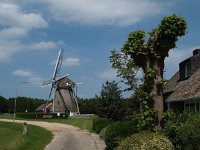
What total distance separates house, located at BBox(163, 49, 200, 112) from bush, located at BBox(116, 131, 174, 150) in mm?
10773

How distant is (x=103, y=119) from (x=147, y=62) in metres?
25.9

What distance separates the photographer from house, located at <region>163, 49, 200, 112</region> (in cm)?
3104

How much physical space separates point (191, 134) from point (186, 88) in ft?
54.8

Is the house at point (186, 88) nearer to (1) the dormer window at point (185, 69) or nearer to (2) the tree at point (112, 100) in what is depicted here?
(1) the dormer window at point (185, 69)

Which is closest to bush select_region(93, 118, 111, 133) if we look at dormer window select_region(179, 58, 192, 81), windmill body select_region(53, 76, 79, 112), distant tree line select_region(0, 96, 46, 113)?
dormer window select_region(179, 58, 192, 81)

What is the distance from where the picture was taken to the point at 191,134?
673 inches

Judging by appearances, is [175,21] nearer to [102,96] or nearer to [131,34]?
[131,34]

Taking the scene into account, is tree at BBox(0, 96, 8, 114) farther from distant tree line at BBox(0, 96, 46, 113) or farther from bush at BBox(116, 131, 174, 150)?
bush at BBox(116, 131, 174, 150)

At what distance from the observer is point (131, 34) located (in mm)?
20516

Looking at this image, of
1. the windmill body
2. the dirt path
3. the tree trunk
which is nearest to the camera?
the tree trunk

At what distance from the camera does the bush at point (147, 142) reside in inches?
704

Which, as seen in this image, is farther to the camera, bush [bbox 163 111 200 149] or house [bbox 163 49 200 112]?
house [bbox 163 49 200 112]

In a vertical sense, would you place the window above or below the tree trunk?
above

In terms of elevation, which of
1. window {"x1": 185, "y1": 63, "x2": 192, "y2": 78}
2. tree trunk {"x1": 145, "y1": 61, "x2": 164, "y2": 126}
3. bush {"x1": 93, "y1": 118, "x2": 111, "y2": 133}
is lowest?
bush {"x1": 93, "y1": 118, "x2": 111, "y2": 133}
